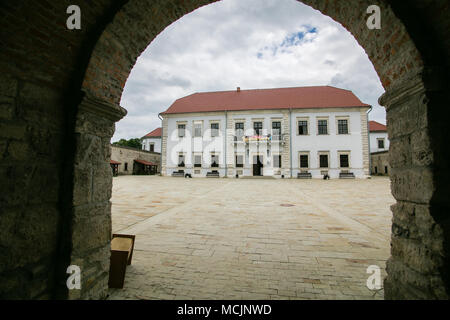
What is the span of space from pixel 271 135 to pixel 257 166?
4.35m

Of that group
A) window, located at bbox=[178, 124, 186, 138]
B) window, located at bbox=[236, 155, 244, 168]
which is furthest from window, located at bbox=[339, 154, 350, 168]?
window, located at bbox=[178, 124, 186, 138]

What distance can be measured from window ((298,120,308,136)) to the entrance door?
18.8 feet

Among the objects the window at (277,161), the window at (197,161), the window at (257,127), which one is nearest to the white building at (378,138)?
the window at (277,161)

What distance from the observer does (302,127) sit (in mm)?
25625

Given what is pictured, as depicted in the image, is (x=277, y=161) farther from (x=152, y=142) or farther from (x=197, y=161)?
(x=152, y=142)

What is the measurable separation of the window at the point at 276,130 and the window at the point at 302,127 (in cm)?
240

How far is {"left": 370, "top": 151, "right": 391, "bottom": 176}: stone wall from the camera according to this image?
92.4ft

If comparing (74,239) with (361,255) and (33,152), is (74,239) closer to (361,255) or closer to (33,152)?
(33,152)

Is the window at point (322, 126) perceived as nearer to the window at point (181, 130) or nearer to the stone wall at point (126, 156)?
the window at point (181, 130)

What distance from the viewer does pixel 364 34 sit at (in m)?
2.46

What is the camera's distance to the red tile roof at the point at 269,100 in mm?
25734

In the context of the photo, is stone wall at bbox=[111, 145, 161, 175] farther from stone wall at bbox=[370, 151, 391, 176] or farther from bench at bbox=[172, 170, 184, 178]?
stone wall at bbox=[370, 151, 391, 176]

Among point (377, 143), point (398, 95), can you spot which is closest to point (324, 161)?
point (377, 143)
